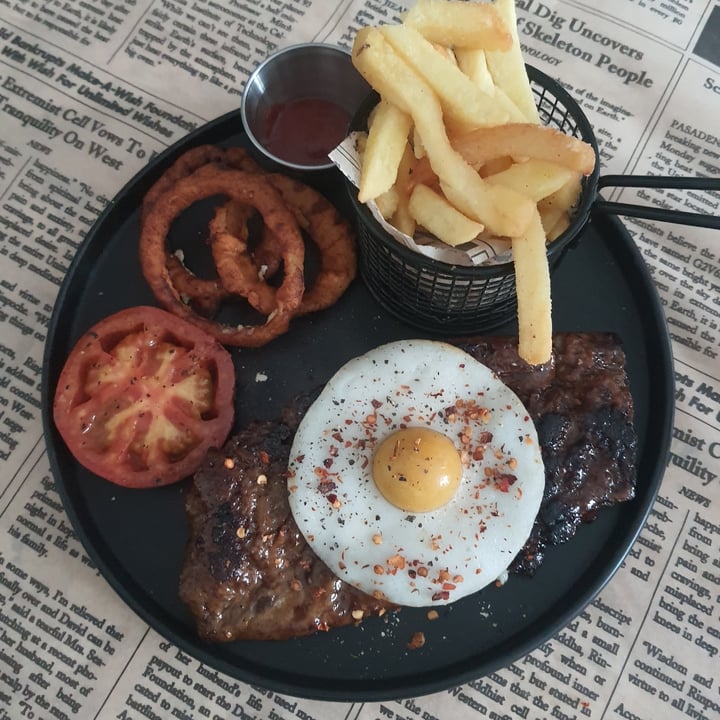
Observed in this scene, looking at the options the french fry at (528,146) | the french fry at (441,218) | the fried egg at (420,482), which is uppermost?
the french fry at (528,146)

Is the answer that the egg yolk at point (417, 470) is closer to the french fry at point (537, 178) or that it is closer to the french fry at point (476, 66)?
the french fry at point (537, 178)

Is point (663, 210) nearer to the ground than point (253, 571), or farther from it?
farther from it

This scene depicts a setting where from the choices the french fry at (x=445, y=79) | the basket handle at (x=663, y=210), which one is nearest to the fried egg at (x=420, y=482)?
the basket handle at (x=663, y=210)

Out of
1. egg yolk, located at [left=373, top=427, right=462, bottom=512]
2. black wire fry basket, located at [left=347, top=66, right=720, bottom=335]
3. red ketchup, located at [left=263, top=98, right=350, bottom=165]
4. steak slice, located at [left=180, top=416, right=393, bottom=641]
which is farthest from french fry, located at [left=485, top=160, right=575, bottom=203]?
steak slice, located at [left=180, top=416, right=393, bottom=641]

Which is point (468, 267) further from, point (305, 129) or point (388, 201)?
point (305, 129)

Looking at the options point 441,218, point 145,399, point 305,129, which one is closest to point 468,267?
→ point 441,218

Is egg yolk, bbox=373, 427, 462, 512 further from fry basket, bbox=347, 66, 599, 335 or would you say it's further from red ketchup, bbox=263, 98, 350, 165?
red ketchup, bbox=263, 98, 350, 165

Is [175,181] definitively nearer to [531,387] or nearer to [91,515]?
[91,515]
